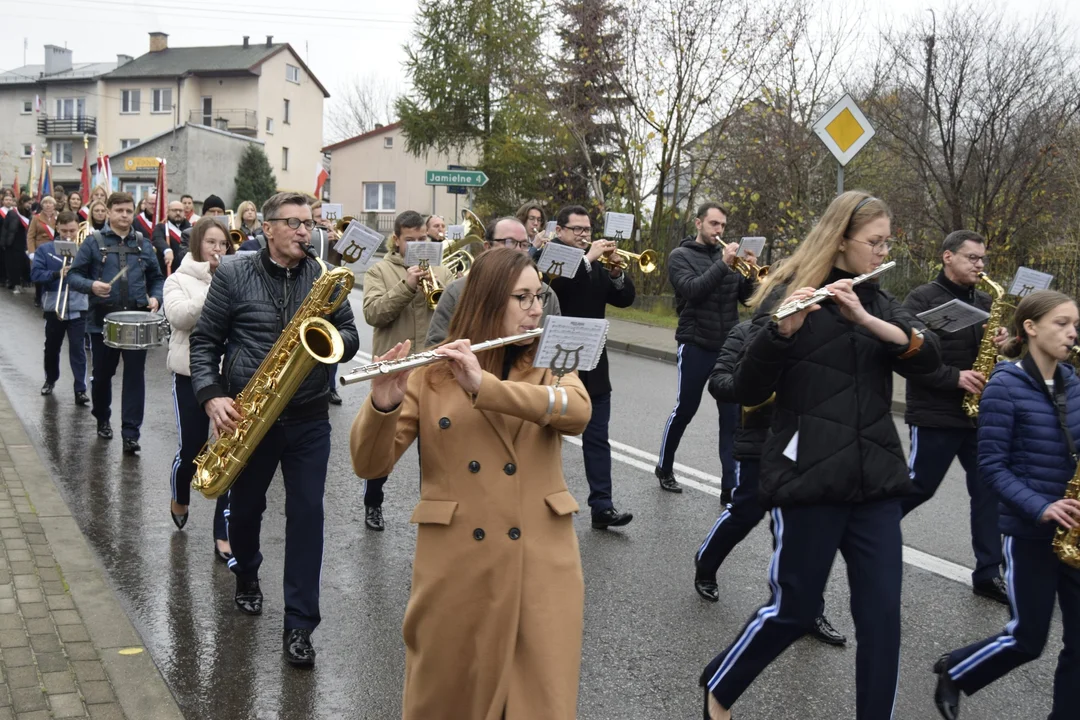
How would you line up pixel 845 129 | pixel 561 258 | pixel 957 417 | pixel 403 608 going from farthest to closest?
1. pixel 845 129
2. pixel 561 258
3. pixel 957 417
4. pixel 403 608

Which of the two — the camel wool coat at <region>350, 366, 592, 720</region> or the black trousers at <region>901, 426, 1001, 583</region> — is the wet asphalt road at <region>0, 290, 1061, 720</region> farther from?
the camel wool coat at <region>350, 366, 592, 720</region>

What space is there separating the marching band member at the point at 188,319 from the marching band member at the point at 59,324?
172 inches

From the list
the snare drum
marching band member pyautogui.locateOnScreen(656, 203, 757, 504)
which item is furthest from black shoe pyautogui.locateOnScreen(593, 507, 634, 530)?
the snare drum

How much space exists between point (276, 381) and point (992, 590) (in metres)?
3.88

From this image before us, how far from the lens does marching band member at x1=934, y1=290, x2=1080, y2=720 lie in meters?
4.21

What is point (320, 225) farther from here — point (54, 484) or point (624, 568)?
point (624, 568)

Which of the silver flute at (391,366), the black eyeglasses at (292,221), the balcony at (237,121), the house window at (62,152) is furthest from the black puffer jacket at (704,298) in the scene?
the house window at (62,152)

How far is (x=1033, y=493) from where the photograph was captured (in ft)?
14.2

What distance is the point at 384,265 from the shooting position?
7727mm

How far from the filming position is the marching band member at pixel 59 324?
36.2 ft

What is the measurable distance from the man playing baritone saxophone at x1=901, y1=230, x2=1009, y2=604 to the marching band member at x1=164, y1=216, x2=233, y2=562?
3956mm

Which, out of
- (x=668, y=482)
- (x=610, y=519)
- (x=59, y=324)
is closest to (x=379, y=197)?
(x=59, y=324)

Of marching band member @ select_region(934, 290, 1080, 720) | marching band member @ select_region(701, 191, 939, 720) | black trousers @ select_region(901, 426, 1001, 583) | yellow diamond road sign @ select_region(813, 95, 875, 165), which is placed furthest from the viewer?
yellow diamond road sign @ select_region(813, 95, 875, 165)

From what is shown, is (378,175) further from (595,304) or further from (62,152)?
(595,304)
